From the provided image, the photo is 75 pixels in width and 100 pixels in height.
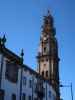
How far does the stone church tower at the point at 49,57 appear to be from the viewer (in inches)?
→ 3027

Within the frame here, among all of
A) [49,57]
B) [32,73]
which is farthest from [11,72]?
[49,57]

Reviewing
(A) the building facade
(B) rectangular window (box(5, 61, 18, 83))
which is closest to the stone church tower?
(A) the building facade

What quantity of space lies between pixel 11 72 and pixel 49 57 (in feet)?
112

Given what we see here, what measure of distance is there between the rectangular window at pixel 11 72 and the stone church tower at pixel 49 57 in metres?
29.4

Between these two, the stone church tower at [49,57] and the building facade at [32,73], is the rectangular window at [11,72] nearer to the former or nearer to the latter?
the building facade at [32,73]

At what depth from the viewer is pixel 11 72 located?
146 ft

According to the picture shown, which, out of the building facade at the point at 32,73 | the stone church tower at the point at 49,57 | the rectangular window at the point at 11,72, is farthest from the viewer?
the stone church tower at the point at 49,57

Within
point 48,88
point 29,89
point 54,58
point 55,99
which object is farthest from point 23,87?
point 54,58

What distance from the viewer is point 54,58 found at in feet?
256

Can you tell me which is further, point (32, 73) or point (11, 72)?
point (32, 73)

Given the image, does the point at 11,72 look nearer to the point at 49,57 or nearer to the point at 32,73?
the point at 32,73

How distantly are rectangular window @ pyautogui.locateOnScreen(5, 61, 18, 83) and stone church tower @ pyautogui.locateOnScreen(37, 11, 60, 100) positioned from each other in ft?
96.6

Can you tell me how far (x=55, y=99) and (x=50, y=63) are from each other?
1004 centimetres

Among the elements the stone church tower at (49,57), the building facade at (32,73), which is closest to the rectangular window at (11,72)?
the building facade at (32,73)
